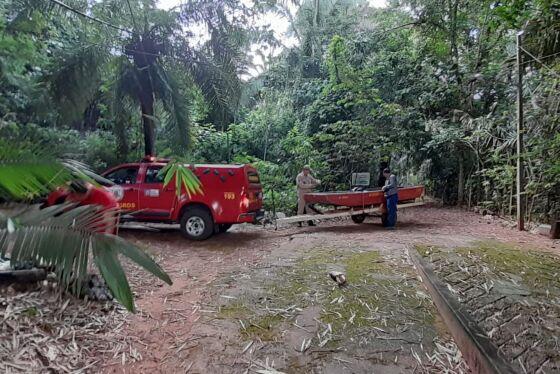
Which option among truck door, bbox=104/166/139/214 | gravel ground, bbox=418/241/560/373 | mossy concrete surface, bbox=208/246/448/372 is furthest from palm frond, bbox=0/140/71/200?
truck door, bbox=104/166/139/214

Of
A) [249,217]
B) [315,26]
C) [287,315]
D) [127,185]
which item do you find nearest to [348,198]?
[249,217]

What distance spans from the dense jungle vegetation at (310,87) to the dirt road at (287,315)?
3.26 m

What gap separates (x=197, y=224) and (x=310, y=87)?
30.3ft

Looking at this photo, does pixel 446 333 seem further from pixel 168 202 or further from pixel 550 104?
pixel 550 104

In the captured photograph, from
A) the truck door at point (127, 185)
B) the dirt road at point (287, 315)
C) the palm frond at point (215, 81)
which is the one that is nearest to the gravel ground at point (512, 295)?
the dirt road at point (287, 315)

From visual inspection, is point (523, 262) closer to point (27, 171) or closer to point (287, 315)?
point (287, 315)

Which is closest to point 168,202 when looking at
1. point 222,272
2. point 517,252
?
point 222,272

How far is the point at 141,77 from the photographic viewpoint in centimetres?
923

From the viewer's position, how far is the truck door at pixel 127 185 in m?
7.58

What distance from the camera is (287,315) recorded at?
3.71 m

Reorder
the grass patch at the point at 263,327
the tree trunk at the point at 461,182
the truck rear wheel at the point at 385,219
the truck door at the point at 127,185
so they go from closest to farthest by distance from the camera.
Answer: the grass patch at the point at 263,327 → the truck door at the point at 127,185 → the truck rear wheel at the point at 385,219 → the tree trunk at the point at 461,182

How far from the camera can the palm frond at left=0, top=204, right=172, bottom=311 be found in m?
1.18

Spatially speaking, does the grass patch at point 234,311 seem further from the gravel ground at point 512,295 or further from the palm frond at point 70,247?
the palm frond at point 70,247

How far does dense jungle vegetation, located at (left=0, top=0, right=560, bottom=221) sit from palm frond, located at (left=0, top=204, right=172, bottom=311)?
497cm
